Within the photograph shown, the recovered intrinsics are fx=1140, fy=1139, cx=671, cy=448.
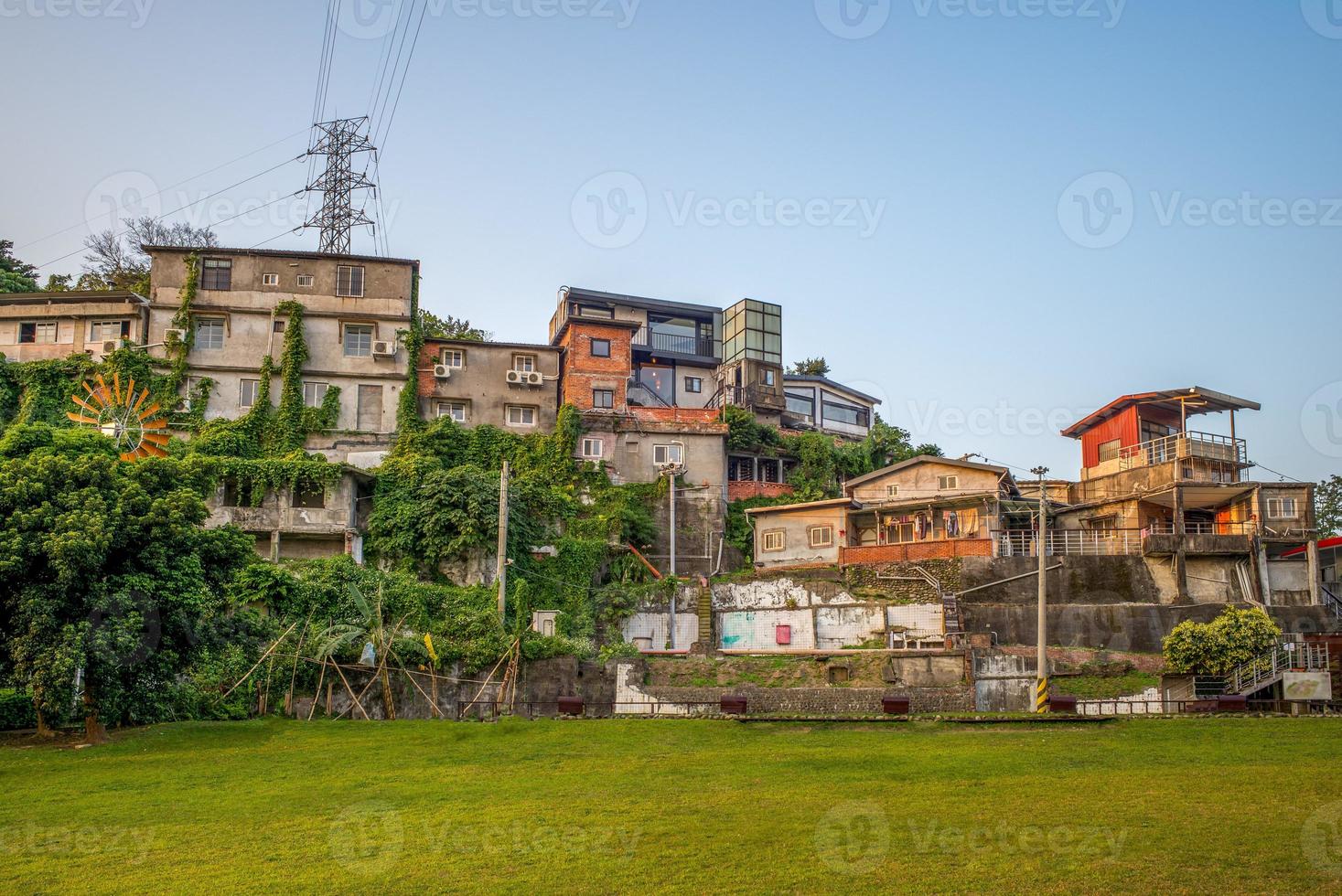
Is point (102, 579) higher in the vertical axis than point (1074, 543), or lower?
lower

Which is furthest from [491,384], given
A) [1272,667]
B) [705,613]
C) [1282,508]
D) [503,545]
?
[1282,508]

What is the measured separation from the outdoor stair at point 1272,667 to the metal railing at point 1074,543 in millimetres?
7724

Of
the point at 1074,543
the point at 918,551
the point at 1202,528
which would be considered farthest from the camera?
the point at 1074,543

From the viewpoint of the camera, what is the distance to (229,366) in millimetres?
48750

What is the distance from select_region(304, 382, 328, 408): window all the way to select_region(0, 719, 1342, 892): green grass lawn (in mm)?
24262

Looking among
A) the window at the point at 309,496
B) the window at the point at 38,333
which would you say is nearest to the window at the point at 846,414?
the window at the point at 309,496

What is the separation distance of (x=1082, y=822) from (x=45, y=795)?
17.0 meters

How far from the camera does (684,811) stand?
18094 millimetres

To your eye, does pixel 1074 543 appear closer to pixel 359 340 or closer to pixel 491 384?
pixel 491 384

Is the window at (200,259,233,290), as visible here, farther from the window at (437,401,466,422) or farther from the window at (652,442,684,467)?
the window at (652,442,684,467)

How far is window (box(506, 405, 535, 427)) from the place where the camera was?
50875mm

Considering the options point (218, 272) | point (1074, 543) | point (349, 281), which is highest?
point (218, 272)

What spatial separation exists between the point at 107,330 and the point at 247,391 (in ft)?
23.9

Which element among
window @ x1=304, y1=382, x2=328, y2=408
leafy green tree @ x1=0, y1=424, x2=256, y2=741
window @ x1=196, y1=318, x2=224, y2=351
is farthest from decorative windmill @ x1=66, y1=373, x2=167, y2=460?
leafy green tree @ x1=0, y1=424, x2=256, y2=741
